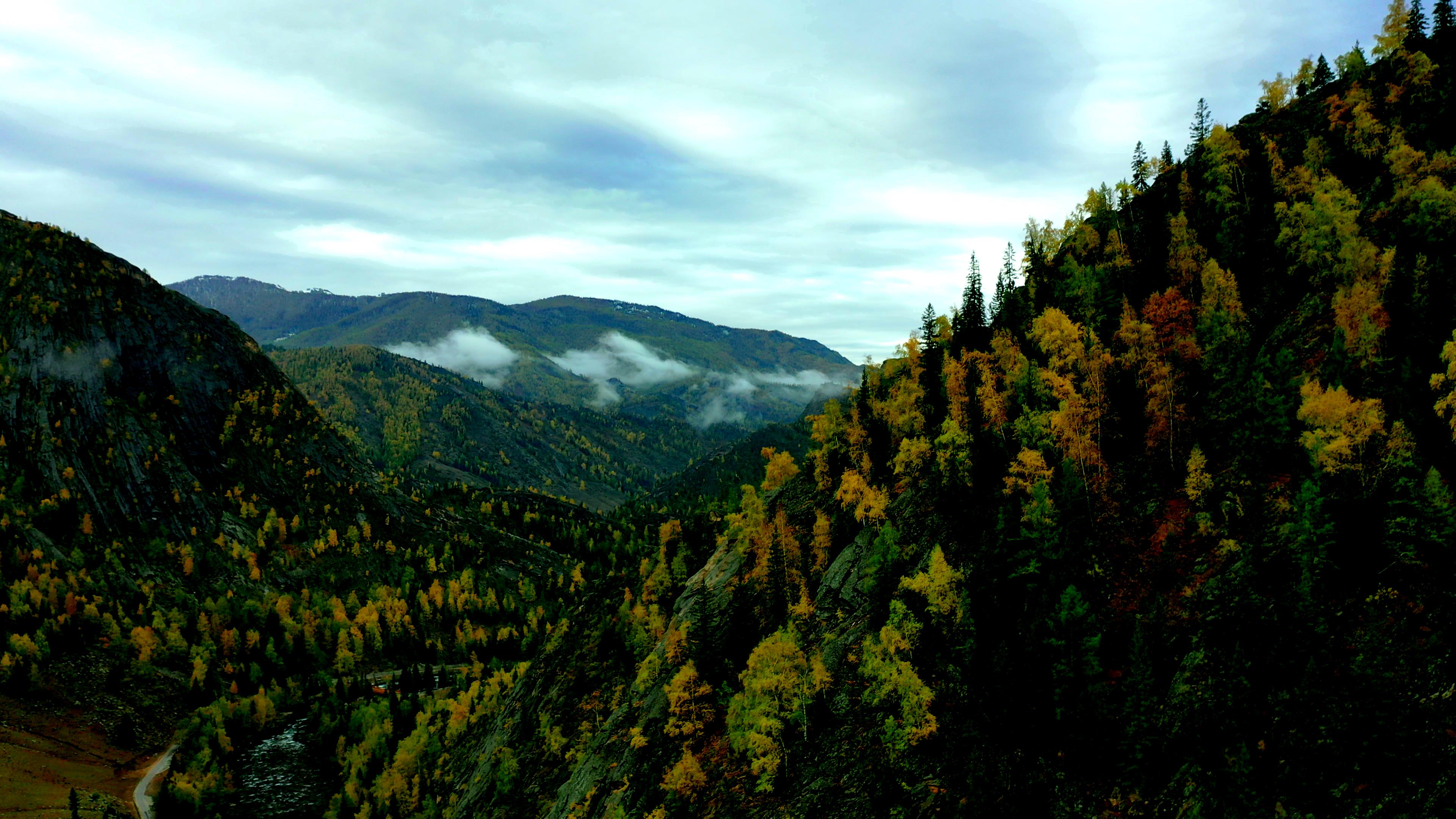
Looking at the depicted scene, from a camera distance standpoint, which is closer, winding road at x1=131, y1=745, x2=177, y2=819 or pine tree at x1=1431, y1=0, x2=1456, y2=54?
pine tree at x1=1431, y1=0, x2=1456, y2=54

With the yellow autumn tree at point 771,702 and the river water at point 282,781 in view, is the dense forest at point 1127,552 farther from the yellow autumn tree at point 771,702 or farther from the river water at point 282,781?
the river water at point 282,781

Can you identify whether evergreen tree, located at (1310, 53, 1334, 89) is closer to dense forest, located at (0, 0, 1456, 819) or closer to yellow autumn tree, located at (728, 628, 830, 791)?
dense forest, located at (0, 0, 1456, 819)

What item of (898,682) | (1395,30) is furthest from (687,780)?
(1395,30)

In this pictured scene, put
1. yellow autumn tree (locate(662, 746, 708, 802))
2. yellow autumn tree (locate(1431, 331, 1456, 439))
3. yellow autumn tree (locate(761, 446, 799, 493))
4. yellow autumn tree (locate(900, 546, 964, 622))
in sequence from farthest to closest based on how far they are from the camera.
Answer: yellow autumn tree (locate(761, 446, 799, 493))
yellow autumn tree (locate(662, 746, 708, 802))
yellow autumn tree (locate(900, 546, 964, 622))
yellow autumn tree (locate(1431, 331, 1456, 439))

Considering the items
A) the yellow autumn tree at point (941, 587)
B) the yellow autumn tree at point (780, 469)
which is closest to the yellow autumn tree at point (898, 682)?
the yellow autumn tree at point (941, 587)

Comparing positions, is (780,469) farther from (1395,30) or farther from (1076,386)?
(1395,30)

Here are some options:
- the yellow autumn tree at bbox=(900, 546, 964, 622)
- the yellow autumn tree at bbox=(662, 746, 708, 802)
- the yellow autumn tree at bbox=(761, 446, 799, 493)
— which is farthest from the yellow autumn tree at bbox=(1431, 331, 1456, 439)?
the yellow autumn tree at bbox=(761, 446, 799, 493)
